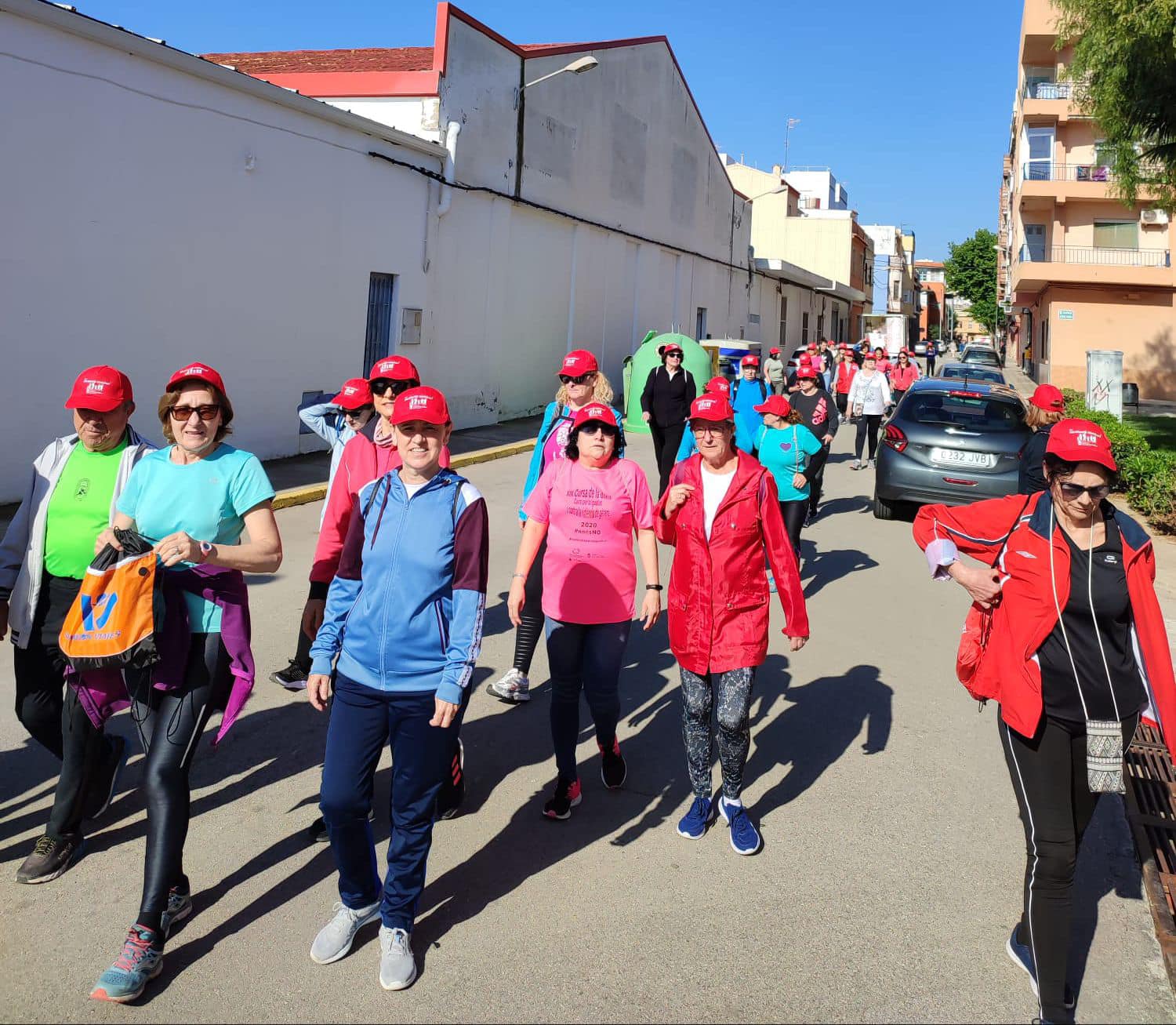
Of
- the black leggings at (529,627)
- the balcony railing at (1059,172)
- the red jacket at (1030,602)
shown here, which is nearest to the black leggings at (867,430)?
the black leggings at (529,627)

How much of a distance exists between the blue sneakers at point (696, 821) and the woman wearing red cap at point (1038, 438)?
8.21 feet

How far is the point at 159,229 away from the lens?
12.2 m

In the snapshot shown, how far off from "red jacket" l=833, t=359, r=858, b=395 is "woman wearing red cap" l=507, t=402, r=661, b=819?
14559 mm

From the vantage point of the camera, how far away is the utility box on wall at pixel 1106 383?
58.5ft

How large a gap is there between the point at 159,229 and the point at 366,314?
13.8 ft

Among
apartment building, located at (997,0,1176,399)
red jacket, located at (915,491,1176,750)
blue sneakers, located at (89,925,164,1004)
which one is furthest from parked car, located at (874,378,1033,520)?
apartment building, located at (997,0,1176,399)

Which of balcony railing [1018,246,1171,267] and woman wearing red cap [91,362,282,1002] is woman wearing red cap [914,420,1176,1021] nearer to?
woman wearing red cap [91,362,282,1002]

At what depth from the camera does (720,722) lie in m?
4.45

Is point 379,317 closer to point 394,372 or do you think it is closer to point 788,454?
point 788,454

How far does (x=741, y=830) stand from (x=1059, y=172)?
138ft

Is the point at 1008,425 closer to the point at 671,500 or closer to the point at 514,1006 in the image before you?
the point at 671,500

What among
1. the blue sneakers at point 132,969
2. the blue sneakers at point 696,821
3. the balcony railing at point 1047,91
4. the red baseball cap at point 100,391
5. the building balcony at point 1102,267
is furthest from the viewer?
the balcony railing at point 1047,91

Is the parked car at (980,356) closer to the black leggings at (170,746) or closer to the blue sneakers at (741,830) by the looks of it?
the blue sneakers at (741,830)

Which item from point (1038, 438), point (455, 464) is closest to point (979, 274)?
point (455, 464)
